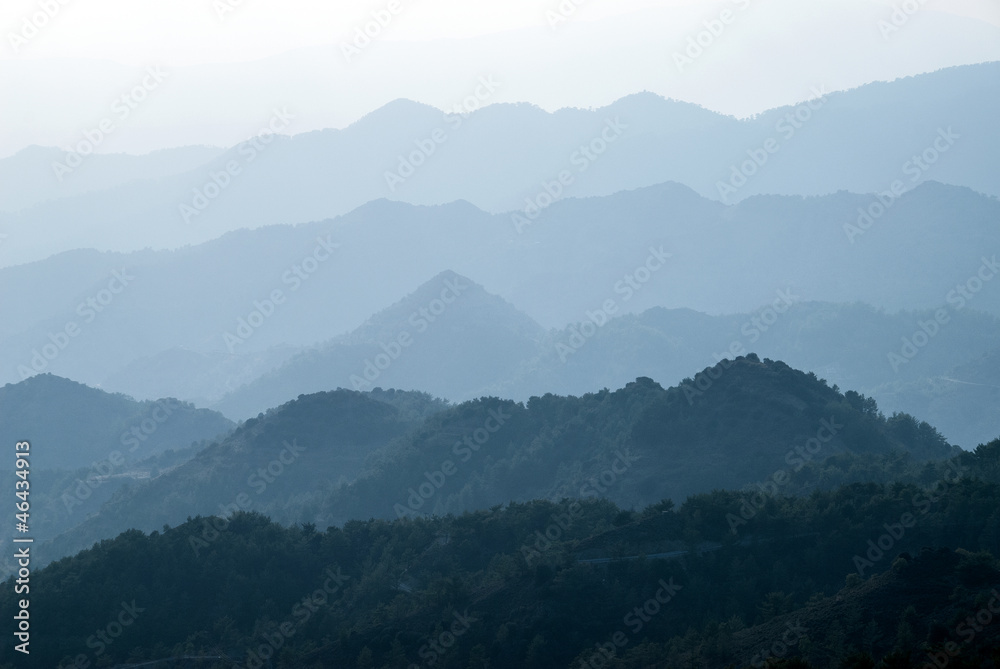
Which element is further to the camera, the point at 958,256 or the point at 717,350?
the point at 958,256

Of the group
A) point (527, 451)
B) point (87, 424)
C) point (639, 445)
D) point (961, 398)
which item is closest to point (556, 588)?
point (639, 445)

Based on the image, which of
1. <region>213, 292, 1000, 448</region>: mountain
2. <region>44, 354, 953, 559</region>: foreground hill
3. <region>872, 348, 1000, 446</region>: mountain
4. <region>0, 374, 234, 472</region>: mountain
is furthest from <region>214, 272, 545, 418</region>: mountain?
<region>44, 354, 953, 559</region>: foreground hill

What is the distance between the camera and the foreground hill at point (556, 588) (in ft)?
77.3

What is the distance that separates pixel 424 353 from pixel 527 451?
324 ft

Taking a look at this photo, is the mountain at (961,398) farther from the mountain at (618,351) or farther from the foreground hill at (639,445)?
the foreground hill at (639,445)

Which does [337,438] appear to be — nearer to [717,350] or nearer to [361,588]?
[361,588]

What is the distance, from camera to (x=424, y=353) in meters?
161

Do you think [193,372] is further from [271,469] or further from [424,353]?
[271,469]

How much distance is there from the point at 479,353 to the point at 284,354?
1657 inches

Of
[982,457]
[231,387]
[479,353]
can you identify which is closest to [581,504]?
[982,457]

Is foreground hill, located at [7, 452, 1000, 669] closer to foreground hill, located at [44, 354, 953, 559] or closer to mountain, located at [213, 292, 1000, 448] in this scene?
foreground hill, located at [44, 354, 953, 559]

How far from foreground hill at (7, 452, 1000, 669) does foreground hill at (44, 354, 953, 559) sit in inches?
525

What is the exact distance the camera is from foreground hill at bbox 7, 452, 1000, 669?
2355 centimetres

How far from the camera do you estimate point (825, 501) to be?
112ft
